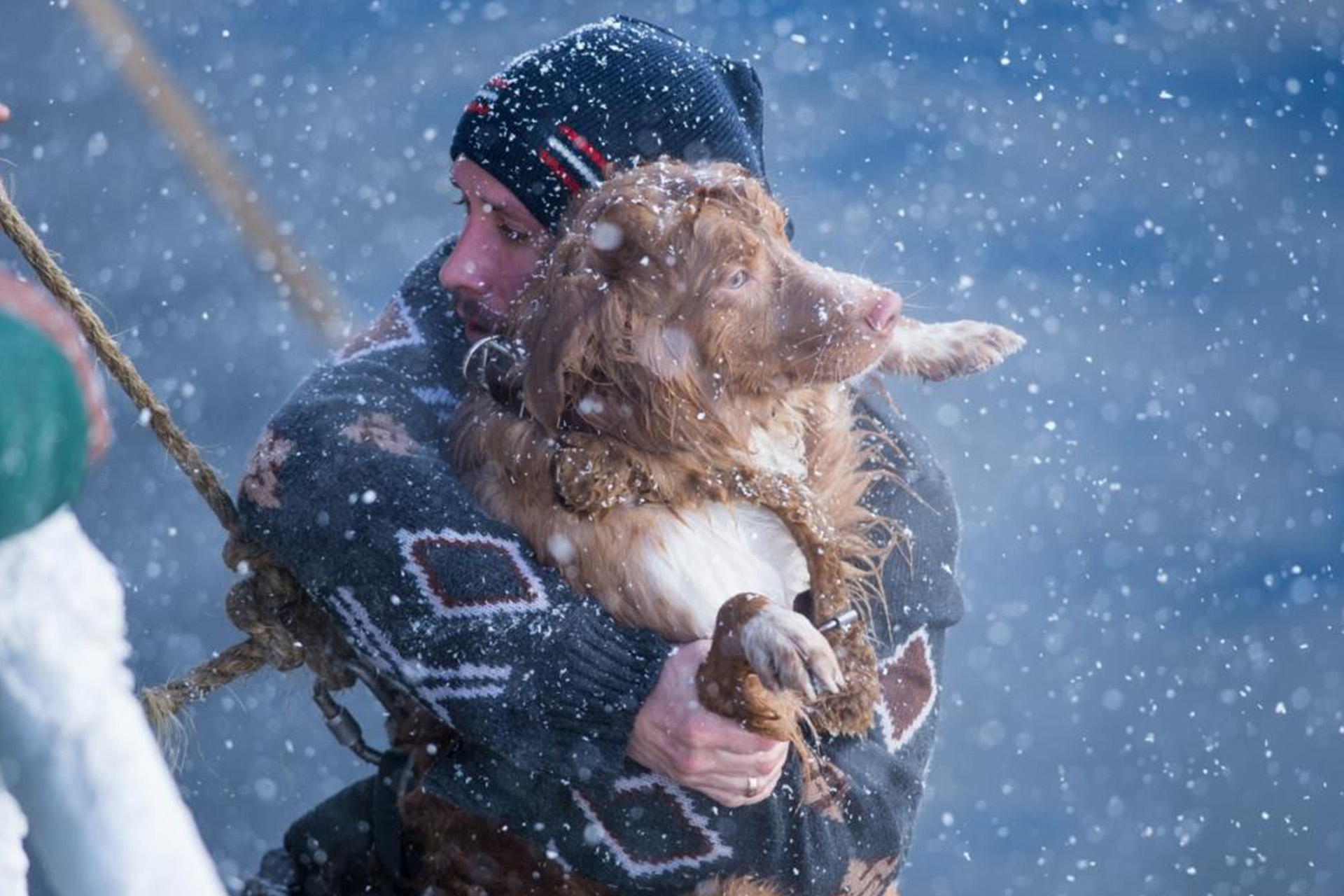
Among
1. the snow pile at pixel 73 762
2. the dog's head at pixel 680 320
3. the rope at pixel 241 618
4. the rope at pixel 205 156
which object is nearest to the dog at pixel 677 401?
the dog's head at pixel 680 320

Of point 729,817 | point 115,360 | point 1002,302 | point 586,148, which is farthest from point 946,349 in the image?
point 1002,302

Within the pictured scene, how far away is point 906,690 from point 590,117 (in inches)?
28.9

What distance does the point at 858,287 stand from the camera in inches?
62.1

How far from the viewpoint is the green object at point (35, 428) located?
2.91 ft

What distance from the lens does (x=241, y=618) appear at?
1697 millimetres

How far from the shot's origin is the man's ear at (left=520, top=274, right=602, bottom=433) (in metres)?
1.56

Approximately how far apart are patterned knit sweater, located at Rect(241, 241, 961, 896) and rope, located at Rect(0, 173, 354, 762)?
0.21 feet

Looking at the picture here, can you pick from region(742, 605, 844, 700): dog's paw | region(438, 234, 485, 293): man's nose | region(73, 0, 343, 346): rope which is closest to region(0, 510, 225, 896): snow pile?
region(742, 605, 844, 700): dog's paw

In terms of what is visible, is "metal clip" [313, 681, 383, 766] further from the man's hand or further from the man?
the man's hand

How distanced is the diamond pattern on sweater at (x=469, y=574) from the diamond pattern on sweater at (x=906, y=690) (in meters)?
0.44

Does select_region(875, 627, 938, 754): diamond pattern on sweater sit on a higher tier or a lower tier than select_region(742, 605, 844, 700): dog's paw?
lower

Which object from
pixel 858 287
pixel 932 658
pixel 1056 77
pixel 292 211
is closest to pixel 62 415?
pixel 858 287

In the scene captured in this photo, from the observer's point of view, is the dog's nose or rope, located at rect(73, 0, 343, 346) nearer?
the dog's nose

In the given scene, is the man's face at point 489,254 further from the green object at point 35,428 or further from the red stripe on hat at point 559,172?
the green object at point 35,428
